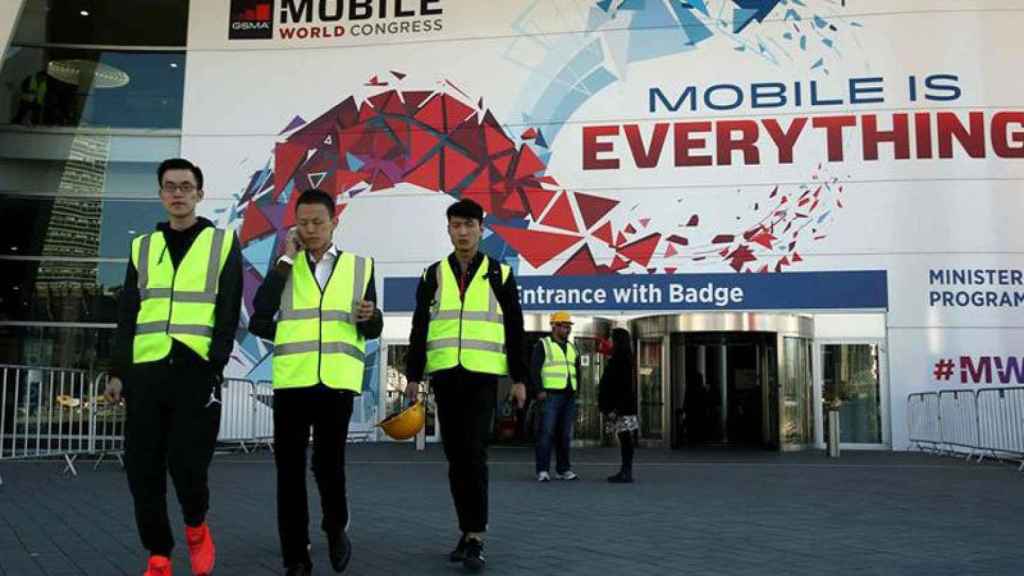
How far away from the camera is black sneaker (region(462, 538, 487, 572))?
4.69m

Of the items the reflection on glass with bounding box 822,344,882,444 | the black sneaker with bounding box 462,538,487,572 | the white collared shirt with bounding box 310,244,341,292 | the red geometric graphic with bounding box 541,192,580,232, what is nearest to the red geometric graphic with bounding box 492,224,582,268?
the red geometric graphic with bounding box 541,192,580,232

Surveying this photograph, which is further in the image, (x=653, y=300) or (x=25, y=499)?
(x=653, y=300)

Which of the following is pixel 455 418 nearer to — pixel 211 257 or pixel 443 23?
pixel 211 257

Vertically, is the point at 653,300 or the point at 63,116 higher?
the point at 63,116

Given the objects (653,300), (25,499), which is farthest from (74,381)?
(653,300)

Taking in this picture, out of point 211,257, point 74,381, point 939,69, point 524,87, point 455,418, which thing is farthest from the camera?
point 524,87

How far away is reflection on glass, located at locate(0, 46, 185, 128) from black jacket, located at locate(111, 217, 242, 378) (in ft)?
54.9

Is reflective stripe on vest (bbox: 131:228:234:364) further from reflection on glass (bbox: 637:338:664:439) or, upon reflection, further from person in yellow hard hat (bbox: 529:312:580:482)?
reflection on glass (bbox: 637:338:664:439)

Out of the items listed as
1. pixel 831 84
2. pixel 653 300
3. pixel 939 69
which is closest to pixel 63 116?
pixel 653 300

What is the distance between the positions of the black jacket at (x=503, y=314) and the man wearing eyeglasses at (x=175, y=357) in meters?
1.07

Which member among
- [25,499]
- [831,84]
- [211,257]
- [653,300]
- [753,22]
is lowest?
[25,499]

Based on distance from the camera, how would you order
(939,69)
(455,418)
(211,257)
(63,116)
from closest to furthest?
(211,257) → (455,418) → (939,69) → (63,116)

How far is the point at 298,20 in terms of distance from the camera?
19.8 meters

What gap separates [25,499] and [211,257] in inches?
182
